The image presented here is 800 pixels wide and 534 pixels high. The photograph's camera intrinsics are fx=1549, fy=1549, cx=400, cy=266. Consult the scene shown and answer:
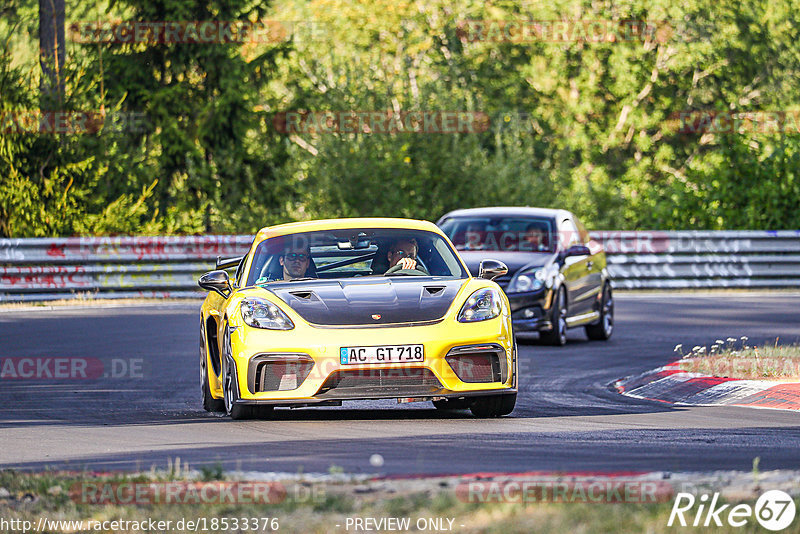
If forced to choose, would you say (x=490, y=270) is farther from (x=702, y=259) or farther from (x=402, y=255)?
(x=702, y=259)

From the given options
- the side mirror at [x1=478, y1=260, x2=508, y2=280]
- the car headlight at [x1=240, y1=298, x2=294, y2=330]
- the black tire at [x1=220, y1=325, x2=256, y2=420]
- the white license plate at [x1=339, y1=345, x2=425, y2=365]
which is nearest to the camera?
the white license plate at [x1=339, y1=345, x2=425, y2=365]

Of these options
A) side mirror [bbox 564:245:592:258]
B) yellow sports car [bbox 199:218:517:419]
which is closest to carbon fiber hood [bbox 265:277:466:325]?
yellow sports car [bbox 199:218:517:419]

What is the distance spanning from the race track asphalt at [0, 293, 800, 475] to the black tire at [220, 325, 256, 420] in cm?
14

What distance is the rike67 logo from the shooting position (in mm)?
5812

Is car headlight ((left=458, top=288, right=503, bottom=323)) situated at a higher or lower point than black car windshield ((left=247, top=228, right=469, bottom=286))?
lower

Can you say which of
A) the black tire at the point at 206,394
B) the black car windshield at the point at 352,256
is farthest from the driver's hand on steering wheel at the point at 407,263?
the black tire at the point at 206,394

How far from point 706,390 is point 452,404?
8.50 feet

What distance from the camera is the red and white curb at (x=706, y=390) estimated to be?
39.1 feet

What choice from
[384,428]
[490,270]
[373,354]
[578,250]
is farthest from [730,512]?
[578,250]

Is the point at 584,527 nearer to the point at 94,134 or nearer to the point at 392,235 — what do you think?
the point at 392,235

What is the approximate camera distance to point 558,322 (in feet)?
60.2

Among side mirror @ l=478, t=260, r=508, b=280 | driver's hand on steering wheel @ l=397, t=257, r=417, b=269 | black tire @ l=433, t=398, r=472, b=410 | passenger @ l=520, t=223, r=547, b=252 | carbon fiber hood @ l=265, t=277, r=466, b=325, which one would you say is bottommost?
black tire @ l=433, t=398, r=472, b=410

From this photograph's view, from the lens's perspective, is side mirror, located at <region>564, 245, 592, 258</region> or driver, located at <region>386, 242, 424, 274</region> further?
side mirror, located at <region>564, 245, 592, 258</region>

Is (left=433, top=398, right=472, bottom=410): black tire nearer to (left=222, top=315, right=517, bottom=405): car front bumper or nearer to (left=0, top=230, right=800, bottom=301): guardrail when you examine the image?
(left=222, top=315, right=517, bottom=405): car front bumper
